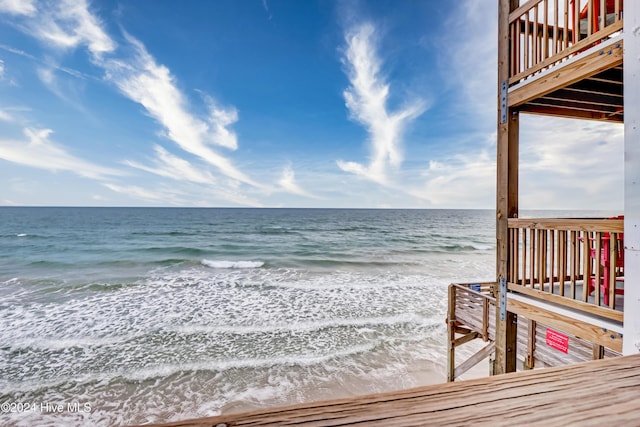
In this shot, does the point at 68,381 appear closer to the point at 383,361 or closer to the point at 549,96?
the point at 383,361

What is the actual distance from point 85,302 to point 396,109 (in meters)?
25.5

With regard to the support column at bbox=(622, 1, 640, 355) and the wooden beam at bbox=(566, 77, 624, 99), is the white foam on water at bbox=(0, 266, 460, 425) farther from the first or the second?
the wooden beam at bbox=(566, 77, 624, 99)

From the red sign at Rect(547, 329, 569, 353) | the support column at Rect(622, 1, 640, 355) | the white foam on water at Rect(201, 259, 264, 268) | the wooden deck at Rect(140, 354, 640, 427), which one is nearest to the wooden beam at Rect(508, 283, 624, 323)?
the support column at Rect(622, 1, 640, 355)

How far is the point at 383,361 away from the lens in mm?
7965

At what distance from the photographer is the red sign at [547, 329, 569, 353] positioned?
13.3ft

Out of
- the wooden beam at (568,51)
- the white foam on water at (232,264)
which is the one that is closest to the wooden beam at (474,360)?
the wooden beam at (568,51)

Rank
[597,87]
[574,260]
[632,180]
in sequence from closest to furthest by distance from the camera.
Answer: [632,180], [574,260], [597,87]

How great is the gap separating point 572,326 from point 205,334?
933 centimetres

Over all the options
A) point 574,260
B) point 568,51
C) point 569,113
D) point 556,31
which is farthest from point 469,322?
point 556,31

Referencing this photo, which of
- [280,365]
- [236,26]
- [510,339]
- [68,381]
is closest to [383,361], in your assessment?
[280,365]

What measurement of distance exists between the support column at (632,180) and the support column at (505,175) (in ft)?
4.43

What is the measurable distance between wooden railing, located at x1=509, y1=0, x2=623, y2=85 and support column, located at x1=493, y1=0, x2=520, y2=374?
109 millimetres

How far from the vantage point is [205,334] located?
9.43 m

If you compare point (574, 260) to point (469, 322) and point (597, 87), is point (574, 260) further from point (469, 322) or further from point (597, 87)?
point (469, 322)
